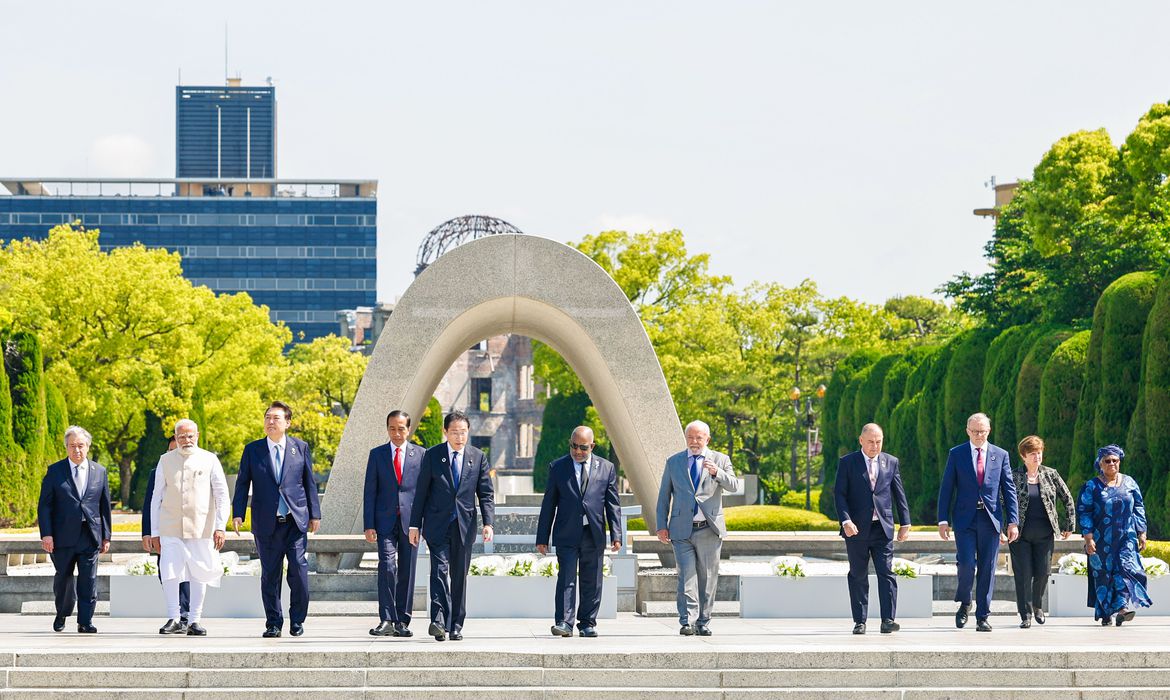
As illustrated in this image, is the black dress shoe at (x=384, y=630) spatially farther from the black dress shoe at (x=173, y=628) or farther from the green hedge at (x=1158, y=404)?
the green hedge at (x=1158, y=404)

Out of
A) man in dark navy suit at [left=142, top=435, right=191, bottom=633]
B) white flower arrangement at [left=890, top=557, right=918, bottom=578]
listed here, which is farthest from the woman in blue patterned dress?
man in dark navy suit at [left=142, top=435, right=191, bottom=633]

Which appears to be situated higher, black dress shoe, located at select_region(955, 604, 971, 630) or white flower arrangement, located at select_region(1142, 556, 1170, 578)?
white flower arrangement, located at select_region(1142, 556, 1170, 578)

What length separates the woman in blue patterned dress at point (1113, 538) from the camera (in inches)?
501

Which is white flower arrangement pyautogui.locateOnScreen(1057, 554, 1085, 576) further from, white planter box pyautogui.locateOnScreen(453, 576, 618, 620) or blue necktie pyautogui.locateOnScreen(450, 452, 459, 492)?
blue necktie pyautogui.locateOnScreen(450, 452, 459, 492)

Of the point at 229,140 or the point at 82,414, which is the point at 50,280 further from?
the point at 229,140

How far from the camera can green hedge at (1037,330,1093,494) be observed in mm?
27781

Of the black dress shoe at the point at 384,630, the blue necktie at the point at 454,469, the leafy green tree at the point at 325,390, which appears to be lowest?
the black dress shoe at the point at 384,630

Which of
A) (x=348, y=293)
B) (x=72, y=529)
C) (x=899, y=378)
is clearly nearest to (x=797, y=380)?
(x=899, y=378)

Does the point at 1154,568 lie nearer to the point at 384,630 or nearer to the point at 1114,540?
the point at 1114,540

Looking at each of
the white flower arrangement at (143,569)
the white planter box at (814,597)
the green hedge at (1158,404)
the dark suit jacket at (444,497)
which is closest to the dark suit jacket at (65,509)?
the white flower arrangement at (143,569)

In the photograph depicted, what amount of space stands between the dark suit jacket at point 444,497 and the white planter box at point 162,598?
248 centimetres

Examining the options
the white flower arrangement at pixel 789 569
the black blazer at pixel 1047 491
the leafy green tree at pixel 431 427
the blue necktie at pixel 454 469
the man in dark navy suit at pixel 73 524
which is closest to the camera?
the blue necktie at pixel 454 469

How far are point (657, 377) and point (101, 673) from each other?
9.78 metres

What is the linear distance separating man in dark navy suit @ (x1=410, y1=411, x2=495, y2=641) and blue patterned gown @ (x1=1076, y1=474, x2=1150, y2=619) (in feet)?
17.0
